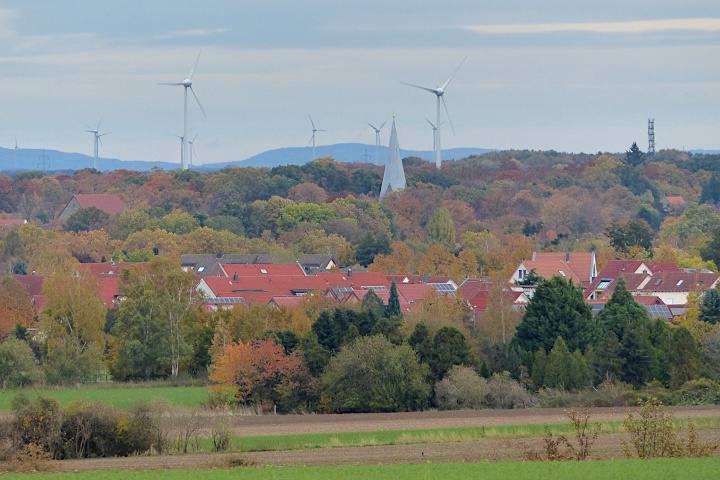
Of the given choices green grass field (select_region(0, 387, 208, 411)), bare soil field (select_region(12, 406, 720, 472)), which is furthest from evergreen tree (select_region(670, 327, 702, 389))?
green grass field (select_region(0, 387, 208, 411))

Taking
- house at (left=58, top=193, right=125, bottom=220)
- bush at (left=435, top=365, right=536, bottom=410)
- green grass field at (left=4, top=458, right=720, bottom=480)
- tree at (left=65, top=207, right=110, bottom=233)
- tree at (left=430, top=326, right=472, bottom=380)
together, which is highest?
house at (left=58, top=193, right=125, bottom=220)

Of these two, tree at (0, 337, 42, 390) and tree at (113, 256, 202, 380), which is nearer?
tree at (0, 337, 42, 390)

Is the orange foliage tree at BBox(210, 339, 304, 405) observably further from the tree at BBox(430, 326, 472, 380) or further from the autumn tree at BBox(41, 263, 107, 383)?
the autumn tree at BBox(41, 263, 107, 383)

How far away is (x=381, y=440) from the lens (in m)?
39.6

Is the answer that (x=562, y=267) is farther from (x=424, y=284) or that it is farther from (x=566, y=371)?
(x=566, y=371)

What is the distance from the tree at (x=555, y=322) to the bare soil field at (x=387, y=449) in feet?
45.5

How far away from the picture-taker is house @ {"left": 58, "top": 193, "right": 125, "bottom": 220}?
168m

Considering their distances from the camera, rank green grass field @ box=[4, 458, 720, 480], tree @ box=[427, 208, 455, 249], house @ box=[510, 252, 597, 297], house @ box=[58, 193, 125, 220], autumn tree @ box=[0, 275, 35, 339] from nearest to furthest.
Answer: green grass field @ box=[4, 458, 720, 480] → autumn tree @ box=[0, 275, 35, 339] → house @ box=[510, 252, 597, 297] → tree @ box=[427, 208, 455, 249] → house @ box=[58, 193, 125, 220]

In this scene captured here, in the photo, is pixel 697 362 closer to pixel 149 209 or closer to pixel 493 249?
pixel 493 249

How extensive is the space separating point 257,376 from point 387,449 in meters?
17.0

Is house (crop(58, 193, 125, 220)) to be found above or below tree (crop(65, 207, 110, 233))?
above

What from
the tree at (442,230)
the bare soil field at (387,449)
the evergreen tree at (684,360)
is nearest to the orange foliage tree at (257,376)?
the bare soil field at (387,449)

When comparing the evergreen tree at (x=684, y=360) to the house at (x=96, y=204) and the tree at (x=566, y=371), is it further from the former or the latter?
the house at (x=96, y=204)

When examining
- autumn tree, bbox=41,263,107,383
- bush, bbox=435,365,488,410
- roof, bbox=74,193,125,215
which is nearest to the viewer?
bush, bbox=435,365,488,410
